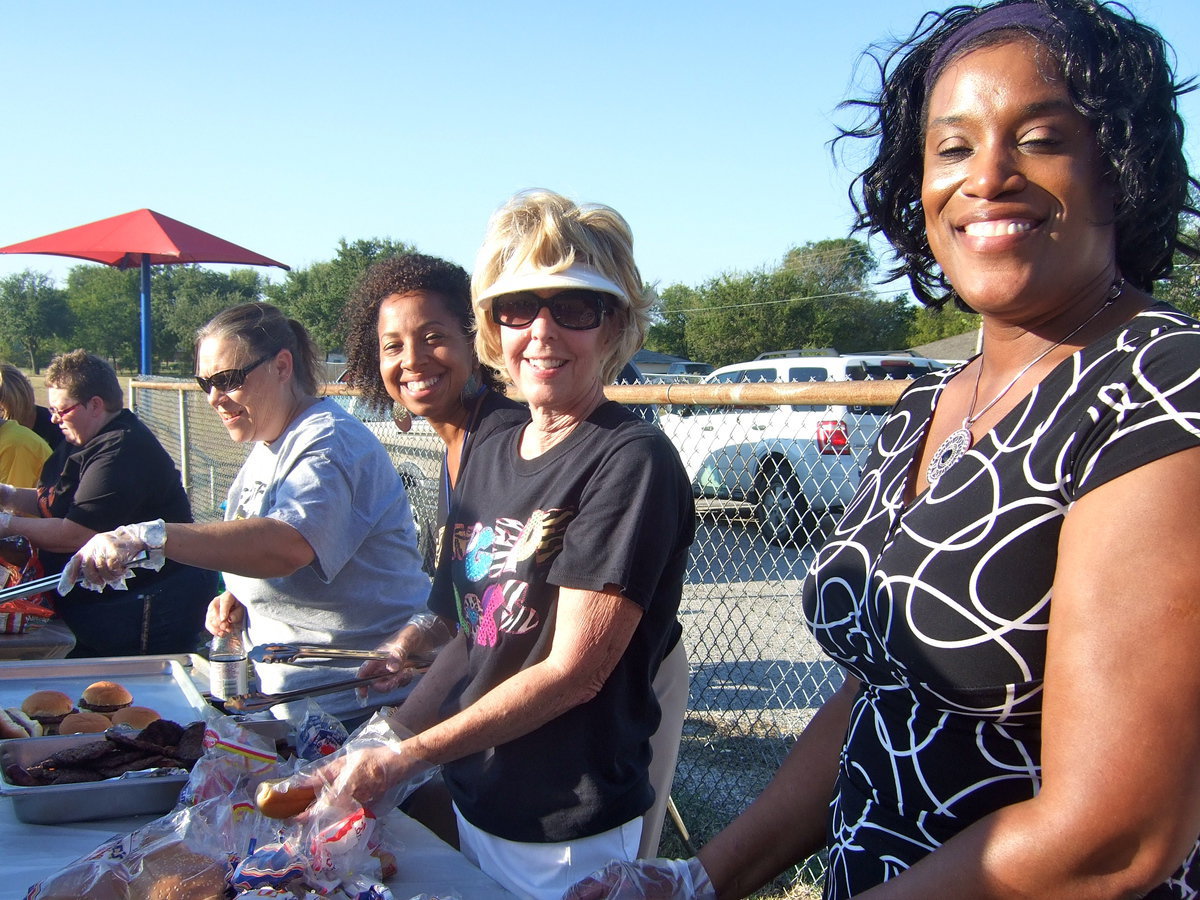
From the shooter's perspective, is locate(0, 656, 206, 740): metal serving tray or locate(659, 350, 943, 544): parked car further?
locate(659, 350, 943, 544): parked car

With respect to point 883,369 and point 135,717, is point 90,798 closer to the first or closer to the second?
point 135,717

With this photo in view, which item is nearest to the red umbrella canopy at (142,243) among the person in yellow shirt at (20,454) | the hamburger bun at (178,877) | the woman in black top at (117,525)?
the person in yellow shirt at (20,454)

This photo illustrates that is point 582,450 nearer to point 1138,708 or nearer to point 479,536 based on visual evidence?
point 479,536

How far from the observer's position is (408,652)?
2.49 metres

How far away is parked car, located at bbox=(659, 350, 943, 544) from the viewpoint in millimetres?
4340

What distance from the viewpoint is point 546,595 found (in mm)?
1789

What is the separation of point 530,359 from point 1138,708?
1316 millimetres

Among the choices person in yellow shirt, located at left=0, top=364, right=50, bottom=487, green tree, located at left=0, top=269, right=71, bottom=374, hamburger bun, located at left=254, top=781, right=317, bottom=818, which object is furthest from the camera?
green tree, located at left=0, top=269, right=71, bottom=374

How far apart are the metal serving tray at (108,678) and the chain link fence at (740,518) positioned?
1.64m

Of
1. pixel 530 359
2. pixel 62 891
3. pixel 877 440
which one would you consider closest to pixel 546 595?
pixel 530 359

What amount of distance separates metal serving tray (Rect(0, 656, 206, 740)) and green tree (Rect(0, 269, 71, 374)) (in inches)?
2628

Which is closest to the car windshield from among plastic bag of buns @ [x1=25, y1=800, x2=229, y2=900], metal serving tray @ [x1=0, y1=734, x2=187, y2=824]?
metal serving tray @ [x1=0, y1=734, x2=187, y2=824]

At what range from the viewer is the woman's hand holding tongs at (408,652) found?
2.48 meters

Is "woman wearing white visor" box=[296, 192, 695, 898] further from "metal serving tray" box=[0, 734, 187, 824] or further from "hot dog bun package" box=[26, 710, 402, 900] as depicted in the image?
"metal serving tray" box=[0, 734, 187, 824]
